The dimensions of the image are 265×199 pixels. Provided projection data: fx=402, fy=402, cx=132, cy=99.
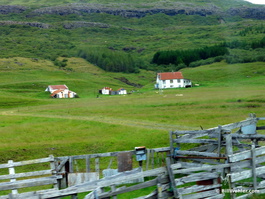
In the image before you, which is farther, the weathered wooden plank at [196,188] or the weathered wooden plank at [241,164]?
the weathered wooden plank at [241,164]

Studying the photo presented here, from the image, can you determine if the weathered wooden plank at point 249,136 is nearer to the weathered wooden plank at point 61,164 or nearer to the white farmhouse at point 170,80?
the weathered wooden plank at point 61,164

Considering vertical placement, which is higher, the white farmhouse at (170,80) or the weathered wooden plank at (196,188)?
the white farmhouse at (170,80)

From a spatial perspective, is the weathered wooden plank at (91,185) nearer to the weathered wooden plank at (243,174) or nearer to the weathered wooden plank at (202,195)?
the weathered wooden plank at (202,195)

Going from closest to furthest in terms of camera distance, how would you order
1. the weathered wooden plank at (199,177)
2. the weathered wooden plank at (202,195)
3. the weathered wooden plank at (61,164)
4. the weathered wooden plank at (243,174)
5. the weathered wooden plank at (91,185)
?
the weathered wooden plank at (91,185), the weathered wooden plank at (199,177), the weathered wooden plank at (202,195), the weathered wooden plank at (243,174), the weathered wooden plank at (61,164)

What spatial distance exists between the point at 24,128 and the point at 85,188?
120 feet

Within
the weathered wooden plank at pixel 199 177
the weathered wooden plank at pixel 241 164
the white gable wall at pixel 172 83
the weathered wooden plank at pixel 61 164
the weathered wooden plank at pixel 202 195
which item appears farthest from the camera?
the white gable wall at pixel 172 83

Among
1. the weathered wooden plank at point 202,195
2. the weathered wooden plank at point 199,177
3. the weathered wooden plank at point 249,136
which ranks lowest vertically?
the weathered wooden plank at point 202,195

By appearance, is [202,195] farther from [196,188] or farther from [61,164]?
[61,164]

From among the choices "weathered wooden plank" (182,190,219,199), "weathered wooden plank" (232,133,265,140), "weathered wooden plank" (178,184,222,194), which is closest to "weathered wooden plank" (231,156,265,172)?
"weathered wooden plank" (178,184,222,194)

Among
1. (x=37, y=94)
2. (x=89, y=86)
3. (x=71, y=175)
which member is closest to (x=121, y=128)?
(x=71, y=175)

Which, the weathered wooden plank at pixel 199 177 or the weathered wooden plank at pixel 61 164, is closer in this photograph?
the weathered wooden plank at pixel 199 177

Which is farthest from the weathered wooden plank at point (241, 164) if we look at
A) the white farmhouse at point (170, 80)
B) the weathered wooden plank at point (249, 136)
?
the white farmhouse at point (170, 80)

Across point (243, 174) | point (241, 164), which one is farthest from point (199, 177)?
point (241, 164)

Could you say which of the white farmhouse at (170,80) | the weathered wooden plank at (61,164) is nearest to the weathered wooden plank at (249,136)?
the weathered wooden plank at (61,164)
